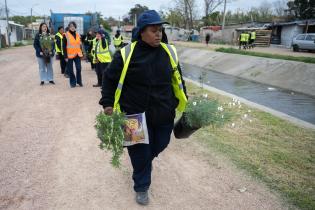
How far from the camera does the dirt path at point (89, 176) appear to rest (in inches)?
148

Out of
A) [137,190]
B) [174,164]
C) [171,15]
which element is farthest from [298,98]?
[171,15]

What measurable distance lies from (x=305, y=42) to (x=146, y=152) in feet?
88.6

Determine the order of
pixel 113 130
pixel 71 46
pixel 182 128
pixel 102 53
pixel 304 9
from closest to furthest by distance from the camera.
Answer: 1. pixel 113 130
2. pixel 182 128
3. pixel 71 46
4. pixel 102 53
5. pixel 304 9

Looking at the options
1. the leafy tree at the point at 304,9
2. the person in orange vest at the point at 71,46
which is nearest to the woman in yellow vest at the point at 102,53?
the person in orange vest at the point at 71,46

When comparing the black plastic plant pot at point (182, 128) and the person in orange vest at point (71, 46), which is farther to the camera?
the person in orange vest at point (71, 46)

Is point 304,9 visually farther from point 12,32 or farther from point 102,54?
point 102,54

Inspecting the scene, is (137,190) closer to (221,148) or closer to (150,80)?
(150,80)

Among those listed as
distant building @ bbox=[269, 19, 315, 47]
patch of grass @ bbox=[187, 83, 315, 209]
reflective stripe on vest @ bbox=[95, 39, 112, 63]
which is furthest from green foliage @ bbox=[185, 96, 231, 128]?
distant building @ bbox=[269, 19, 315, 47]

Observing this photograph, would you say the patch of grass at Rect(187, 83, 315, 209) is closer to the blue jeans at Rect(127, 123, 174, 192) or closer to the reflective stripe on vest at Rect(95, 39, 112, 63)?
the blue jeans at Rect(127, 123, 174, 192)

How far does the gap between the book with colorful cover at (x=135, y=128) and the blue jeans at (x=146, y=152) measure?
0.45 ft

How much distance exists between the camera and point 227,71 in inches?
719

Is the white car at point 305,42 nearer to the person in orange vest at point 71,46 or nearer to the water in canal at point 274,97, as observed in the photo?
the water in canal at point 274,97

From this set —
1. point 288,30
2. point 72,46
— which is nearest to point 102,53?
point 72,46

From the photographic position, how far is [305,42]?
89.1 feet
